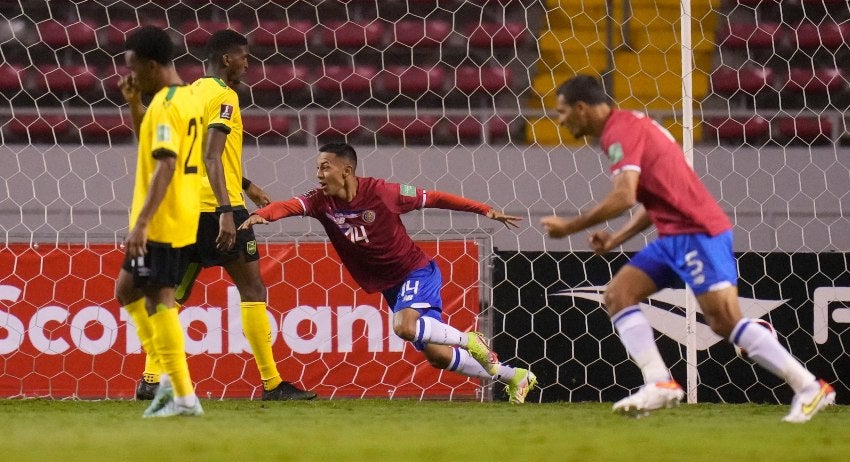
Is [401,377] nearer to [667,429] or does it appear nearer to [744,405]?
[744,405]

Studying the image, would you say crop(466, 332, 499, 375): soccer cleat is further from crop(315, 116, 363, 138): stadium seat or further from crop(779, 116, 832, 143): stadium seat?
crop(779, 116, 832, 143): stadium seat

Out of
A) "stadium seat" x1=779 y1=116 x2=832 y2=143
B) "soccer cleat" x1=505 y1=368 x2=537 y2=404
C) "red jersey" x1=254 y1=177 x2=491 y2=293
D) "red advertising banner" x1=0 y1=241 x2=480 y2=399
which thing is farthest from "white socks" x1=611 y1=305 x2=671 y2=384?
"stadium seat" x1=779 y1=116 x2=832 y2=143

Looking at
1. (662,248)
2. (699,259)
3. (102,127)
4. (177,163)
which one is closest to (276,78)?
(102,127)

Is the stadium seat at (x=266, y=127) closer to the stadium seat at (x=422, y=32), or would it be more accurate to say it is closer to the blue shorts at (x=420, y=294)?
the stadium seat at (x=422, y=32)

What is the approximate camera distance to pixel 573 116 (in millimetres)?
4656

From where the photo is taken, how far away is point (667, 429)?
165 inches

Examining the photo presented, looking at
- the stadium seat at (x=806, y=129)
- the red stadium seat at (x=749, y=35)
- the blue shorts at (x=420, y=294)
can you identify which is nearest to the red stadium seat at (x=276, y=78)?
the red stadium seat at (x=749, y=35)

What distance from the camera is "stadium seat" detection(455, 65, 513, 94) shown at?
10.0 metres

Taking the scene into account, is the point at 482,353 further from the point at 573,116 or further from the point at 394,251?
the point at 573,116

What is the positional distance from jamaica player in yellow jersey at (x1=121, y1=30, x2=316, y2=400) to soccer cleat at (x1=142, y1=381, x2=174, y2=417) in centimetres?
110

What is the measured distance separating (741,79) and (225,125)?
19.5ft

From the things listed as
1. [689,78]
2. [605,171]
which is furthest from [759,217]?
[689,78]

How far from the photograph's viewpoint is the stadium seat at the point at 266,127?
976 cm

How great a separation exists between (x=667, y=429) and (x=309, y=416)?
4.99ft
